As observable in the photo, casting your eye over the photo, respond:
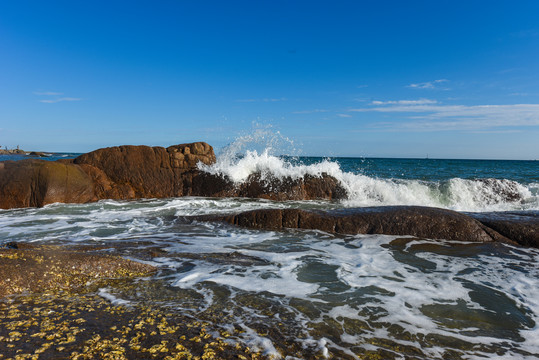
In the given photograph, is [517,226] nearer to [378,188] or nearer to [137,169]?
[378,188]

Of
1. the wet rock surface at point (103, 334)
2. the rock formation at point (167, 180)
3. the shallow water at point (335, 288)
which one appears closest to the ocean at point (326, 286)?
the shallow water at point (335, 288)

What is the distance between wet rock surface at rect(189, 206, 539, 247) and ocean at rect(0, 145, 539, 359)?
0.23 metres

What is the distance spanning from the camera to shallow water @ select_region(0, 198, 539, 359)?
2.36m

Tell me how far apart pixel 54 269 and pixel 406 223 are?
488 cm

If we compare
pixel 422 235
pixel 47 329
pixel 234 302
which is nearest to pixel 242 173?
pixel 422 235

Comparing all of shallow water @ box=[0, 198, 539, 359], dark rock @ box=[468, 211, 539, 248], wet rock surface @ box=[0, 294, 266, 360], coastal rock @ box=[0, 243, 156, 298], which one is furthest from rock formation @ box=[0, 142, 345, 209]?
wet rock surface @ box=[0, 294, 266, 360]

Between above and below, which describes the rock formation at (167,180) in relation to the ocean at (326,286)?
above

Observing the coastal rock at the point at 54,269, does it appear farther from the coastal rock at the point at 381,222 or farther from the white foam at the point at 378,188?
the white foam at the point at 378,188

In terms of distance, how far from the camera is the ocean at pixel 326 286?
2.36m

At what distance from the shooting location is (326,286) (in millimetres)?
3402

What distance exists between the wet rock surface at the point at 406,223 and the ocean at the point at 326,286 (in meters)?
0.23

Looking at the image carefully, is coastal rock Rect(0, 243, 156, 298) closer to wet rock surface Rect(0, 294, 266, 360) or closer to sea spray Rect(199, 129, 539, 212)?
wet rock surface Rect(0, 294, 266, 360)

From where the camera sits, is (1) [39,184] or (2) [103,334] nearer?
(2) [103,334]

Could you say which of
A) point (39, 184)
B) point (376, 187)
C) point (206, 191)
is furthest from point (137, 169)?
point (376, 187)
